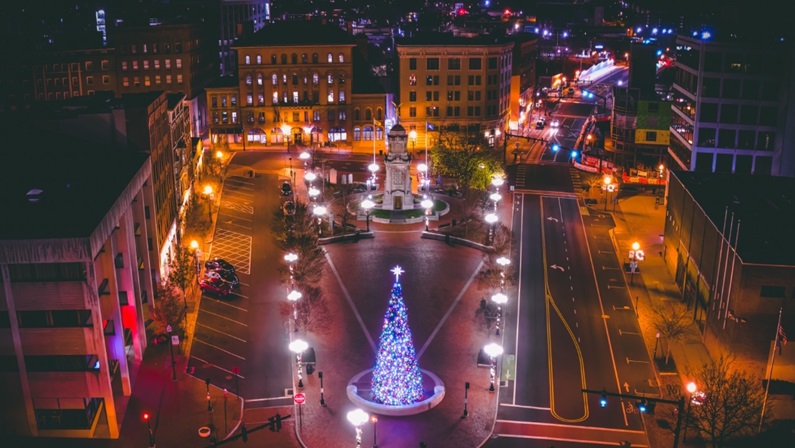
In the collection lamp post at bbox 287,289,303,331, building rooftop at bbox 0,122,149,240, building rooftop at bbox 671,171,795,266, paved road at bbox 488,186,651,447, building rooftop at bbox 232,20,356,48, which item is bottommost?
paved road at bbox 488,186,651,447

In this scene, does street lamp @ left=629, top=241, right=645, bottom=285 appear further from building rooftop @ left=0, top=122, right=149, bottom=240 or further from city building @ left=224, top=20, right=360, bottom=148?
city building @ left=224, top=20, right=360, bottom=148

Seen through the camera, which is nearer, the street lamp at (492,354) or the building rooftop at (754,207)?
the street lamp at (492,354)

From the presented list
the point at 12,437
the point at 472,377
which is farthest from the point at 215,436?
the point at 472,377

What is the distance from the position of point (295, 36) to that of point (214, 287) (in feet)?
252

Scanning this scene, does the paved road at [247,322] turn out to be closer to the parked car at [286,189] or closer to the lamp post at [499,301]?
the parked car at [286,189]

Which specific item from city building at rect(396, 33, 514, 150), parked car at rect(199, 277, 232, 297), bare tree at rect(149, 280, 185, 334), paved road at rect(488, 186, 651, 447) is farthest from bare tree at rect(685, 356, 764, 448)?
city building at rect(396, 33, 514, 150)

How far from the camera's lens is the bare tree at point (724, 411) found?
55875 mm

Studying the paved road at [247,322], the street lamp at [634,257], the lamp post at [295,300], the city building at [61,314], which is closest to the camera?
the city building at [61,314]

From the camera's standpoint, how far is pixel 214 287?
83.6m

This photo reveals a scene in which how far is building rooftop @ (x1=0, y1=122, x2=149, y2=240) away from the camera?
59.7 m

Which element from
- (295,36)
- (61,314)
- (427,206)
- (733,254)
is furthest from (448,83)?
(61,314)

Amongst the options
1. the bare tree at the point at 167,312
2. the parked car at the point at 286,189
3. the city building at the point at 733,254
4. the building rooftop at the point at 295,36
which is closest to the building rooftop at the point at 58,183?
the bare tree at the point at 167,312

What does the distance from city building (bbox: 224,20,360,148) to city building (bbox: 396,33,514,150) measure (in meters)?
10.7

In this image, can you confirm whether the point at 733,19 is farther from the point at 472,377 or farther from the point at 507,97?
the point at 472,377
